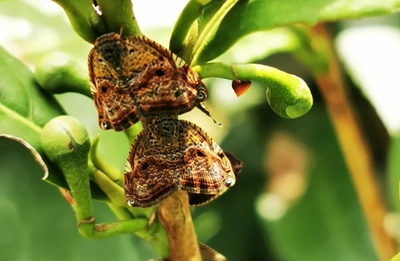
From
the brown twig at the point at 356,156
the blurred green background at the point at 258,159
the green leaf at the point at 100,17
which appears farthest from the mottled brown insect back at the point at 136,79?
the brown twig at the point at 356,156

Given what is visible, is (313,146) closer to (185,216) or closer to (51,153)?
(185,216)

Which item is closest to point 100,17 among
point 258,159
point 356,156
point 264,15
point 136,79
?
point 136,79

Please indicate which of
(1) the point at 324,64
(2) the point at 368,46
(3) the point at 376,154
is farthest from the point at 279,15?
(3) the point at 376,154

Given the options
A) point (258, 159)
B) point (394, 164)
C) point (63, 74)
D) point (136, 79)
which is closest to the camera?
point (136, 79)

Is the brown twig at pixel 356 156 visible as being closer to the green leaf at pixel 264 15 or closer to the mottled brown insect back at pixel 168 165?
the green leaf at pixel 264 15

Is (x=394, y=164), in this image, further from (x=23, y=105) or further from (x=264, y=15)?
(x=23, y=105)

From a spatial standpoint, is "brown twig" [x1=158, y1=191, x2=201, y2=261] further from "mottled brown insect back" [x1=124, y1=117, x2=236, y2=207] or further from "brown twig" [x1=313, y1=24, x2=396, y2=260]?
"brown twig" [x1=313, y1=24, x2=396, y2=260]
